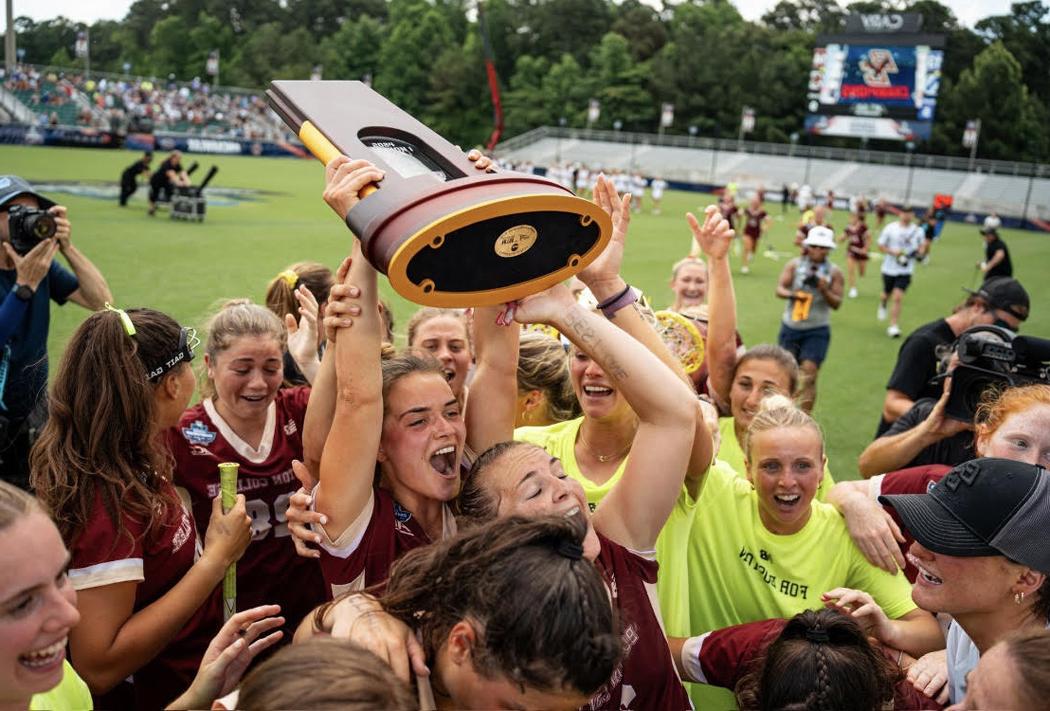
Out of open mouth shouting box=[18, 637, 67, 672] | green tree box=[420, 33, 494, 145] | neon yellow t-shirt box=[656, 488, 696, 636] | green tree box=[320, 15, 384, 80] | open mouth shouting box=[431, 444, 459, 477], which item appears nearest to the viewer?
open mouth shouting box=[18, 637, 67, 672]

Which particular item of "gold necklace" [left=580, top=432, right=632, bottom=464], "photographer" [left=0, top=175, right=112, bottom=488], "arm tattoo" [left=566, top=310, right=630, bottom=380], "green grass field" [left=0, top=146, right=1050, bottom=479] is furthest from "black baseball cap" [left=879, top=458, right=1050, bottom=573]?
"green grass field" [left=0, top=146, right=1050, bottom=479]

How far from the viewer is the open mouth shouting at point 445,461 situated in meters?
2.85

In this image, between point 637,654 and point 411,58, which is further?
point 411,58

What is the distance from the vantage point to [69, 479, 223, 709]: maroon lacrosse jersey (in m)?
2.49

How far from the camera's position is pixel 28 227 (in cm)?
525

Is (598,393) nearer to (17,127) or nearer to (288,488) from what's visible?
(288,488)

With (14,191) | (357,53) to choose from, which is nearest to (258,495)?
(14,191)

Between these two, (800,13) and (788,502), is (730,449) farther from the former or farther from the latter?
(800,13)

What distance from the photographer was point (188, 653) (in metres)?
2.97

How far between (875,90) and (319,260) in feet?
142

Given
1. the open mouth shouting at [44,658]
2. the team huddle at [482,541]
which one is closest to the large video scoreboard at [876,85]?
the team huddle at [482,541]

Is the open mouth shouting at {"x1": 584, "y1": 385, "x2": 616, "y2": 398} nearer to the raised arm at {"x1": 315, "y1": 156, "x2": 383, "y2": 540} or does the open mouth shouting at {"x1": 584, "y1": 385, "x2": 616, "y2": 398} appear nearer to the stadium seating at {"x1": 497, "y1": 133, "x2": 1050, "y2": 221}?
the raised arm at {"x1": 315, "y1": 156, "x2": 383, "y2": 540}

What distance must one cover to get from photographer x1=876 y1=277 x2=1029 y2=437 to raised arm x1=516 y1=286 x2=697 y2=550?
3389mm

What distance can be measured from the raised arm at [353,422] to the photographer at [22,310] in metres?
3.12
